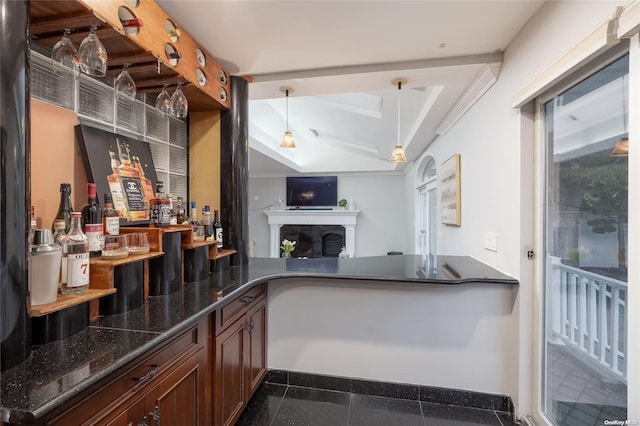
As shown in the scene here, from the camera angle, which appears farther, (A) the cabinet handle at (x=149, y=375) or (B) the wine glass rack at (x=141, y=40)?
(B) the wine glass rack at (x=141, y=40)

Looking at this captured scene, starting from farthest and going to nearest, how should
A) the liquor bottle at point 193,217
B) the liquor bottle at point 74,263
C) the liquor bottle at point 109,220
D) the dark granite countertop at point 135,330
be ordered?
the liquor bottle at point 193,217
the liquor bottle at point 109,220
the liquor bottle at point 74,263
the dark granite countertop at point 135,330

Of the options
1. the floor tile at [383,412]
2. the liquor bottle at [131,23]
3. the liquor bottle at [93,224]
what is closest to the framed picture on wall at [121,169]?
the liquor bottle at [93,224]

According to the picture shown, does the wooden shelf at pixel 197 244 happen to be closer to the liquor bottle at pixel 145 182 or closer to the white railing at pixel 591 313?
the liquor bottle at pixel 145 182

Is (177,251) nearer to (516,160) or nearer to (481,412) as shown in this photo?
(516,160)

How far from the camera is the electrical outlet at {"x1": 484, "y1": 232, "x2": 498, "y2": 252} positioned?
6.76 feet

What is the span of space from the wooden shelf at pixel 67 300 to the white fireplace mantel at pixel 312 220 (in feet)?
19.9

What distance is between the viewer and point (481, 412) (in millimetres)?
1908

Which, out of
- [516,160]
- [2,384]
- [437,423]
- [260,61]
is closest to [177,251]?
[2,384]

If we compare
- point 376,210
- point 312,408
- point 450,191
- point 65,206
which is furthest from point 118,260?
point 376,210

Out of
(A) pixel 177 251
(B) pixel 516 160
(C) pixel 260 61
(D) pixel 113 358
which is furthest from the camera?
(C) pixel 260 61

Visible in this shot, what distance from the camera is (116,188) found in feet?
5.03

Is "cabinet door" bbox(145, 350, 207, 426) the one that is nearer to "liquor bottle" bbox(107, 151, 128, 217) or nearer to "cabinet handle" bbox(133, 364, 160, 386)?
"cabinet handle" bbox(133, 364, 160, 386)

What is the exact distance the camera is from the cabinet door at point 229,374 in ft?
4.91

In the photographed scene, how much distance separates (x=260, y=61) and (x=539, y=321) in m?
2.42
